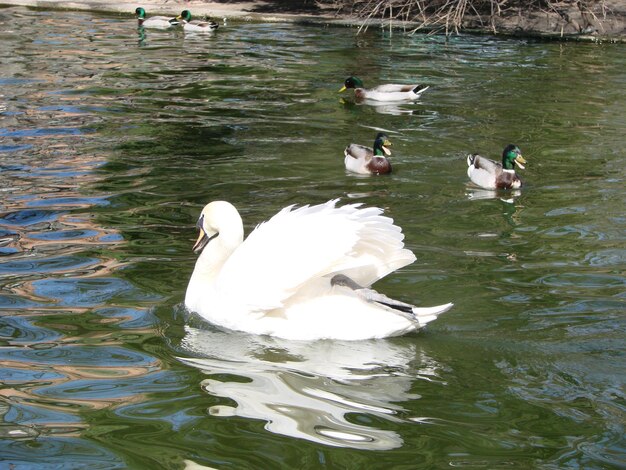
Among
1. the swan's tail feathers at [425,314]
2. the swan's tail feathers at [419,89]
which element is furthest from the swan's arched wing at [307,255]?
the swan's tail feathers at [419,89]

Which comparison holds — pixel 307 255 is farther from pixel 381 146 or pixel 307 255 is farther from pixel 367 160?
pixel 381 146

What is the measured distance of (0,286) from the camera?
7234mm

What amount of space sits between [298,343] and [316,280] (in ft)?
1.27

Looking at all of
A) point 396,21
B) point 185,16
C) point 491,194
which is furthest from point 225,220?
point 185,16

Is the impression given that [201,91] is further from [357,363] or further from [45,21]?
[357,363]

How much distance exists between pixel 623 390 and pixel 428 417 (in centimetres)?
107

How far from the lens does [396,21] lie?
22.0 meters

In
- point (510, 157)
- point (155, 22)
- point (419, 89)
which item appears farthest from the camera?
point (155, 22)

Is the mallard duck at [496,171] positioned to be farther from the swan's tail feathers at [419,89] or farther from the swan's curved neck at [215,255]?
the swan's tail feathers at [419,89]

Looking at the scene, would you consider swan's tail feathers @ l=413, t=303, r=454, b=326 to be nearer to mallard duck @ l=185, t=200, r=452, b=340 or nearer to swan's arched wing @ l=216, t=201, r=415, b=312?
mallard duck @ l=185, t=200, r=452, b=340

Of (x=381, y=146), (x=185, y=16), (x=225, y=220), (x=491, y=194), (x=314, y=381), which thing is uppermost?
(x=185, y=16)

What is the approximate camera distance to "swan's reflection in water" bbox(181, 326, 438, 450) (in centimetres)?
510

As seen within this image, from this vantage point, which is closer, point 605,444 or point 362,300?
point 605,444

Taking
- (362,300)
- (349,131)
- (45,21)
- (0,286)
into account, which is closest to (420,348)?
(362,300)
